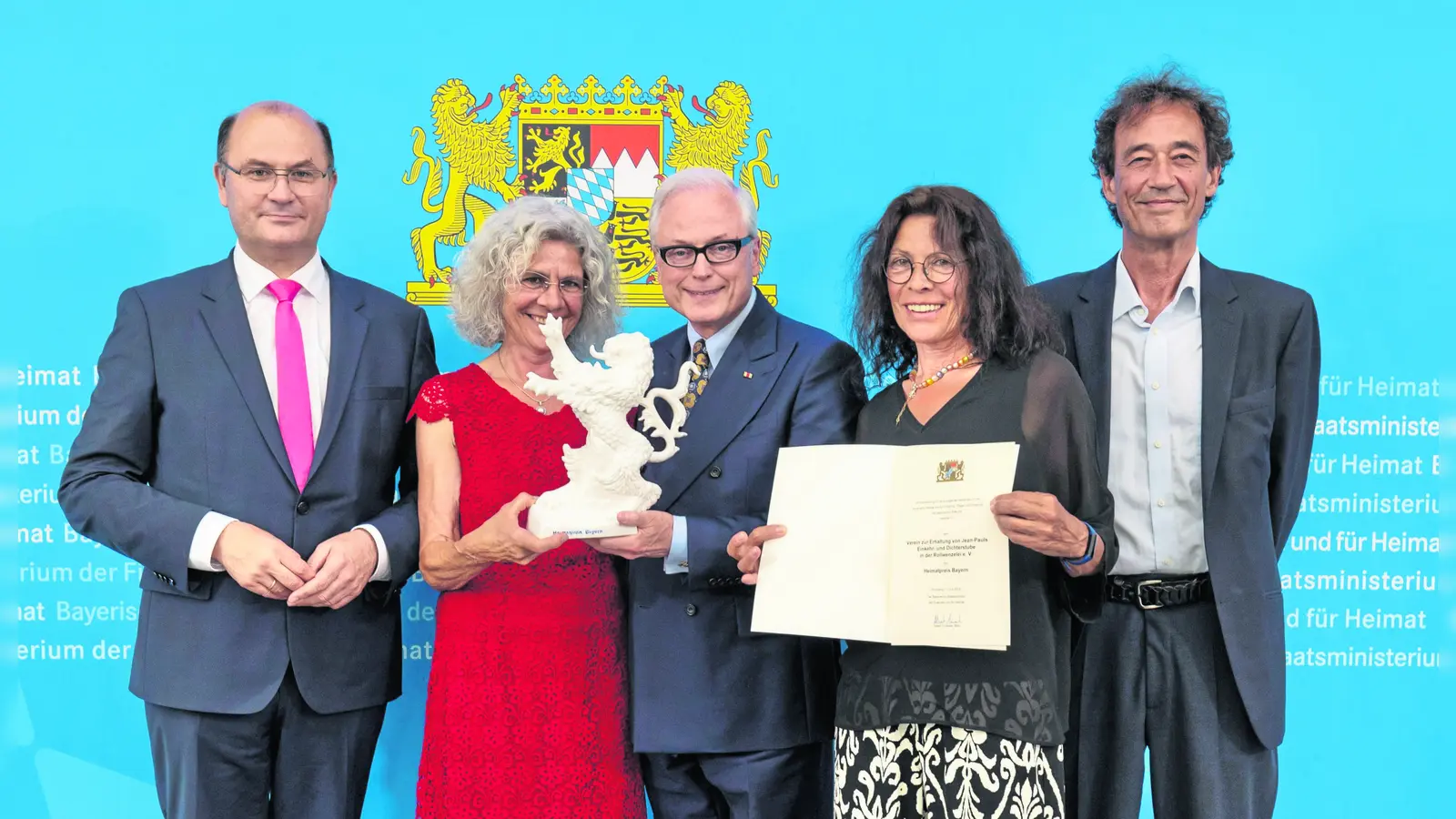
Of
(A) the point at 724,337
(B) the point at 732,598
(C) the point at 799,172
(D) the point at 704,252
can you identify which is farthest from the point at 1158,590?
(C) the point at 799,172

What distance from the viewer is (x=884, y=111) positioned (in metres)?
3.63

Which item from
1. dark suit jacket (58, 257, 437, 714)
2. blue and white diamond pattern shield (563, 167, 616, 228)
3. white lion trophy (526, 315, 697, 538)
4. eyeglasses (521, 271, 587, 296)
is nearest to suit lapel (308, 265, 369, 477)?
dark suit jacket (58, 257, 437, 714)

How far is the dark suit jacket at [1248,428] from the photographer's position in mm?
2480

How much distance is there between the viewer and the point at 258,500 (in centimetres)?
249

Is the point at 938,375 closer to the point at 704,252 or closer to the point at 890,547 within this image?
the point at 890,547

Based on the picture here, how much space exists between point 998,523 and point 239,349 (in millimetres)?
1694

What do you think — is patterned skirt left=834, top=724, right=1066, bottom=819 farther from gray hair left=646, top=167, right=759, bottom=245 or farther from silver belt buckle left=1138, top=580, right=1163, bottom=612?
gray hair left=646, top=167, right=759, bottom=245

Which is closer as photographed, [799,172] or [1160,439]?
[1160,439]

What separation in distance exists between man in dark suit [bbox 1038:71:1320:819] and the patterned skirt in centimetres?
59

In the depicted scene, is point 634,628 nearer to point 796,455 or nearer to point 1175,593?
point 796,455

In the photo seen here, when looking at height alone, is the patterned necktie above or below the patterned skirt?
above

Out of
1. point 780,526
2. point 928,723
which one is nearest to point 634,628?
point 780,526

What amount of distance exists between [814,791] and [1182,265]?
4.79 feet

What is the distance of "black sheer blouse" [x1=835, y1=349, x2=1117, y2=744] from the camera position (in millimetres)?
2008
